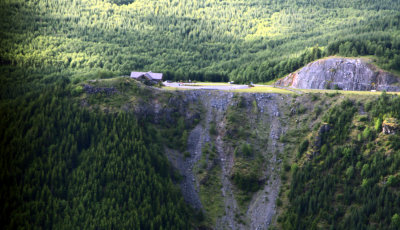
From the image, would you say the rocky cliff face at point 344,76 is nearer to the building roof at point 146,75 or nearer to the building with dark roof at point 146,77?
the building roof at point 146,75

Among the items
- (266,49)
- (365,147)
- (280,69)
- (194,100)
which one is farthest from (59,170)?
(266,49)

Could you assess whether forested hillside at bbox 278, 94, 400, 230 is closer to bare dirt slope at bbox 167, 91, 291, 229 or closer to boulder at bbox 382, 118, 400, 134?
boulder at bbox 382, 118, 400, 134

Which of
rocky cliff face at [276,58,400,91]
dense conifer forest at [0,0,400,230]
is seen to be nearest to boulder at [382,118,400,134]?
dense conifer forest at [0,0,400,230]

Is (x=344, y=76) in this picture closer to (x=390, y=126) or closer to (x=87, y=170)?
(x=390, y=126)

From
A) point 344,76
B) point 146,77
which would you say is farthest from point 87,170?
point 344,76

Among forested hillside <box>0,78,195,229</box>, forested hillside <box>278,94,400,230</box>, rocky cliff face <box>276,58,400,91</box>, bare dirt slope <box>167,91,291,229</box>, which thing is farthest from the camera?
rocky cliff face <box>276,58,400,91</box>

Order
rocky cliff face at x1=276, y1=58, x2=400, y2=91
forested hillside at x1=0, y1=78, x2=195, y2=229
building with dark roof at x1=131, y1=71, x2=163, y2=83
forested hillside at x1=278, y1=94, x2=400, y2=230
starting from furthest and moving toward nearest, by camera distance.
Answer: rocky cliff face at x1=276, y1=58, x2=400, y2=91
building with dark roof at x1=131, y1=71, x2=163, y2=83
forested hillside at x1=278, y1=94, x2=400, y2=230
forested hillside at x1=0, y1=78, x2=195, y2=229

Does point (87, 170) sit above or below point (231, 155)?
below

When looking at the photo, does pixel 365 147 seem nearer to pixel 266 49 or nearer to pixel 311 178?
pixel 311 178

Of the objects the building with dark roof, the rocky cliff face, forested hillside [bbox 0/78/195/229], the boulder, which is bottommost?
forested hillside [bbox 0/78/195/229]
